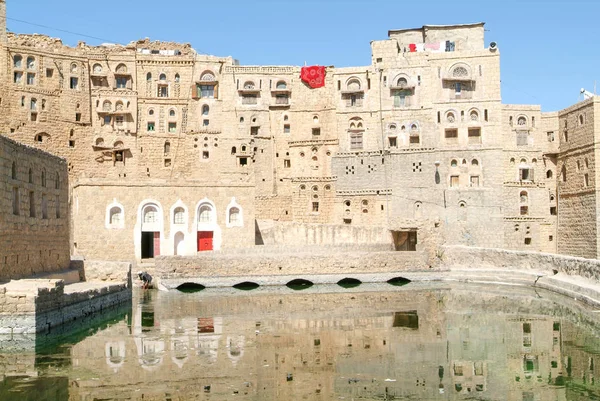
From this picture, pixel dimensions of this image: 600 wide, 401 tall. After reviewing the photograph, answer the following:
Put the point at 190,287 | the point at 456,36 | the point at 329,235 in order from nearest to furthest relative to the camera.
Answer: the point at 190,287 < the point at 329,235 < the point at 456,36

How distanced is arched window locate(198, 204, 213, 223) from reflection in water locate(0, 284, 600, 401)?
499 inches

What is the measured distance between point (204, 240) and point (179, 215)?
2.04 m

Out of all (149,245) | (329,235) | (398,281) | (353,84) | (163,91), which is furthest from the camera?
(163,91)

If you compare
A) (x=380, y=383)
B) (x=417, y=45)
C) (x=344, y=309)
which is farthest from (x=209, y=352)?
(x=417, y=45)

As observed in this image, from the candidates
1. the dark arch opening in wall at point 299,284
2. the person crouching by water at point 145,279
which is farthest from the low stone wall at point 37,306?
the dark arch opening in wall at point 299,284

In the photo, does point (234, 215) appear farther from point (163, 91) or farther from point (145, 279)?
point (163, 91)

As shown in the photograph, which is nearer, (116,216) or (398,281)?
(398,281)

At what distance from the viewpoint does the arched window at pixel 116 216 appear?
3603cm

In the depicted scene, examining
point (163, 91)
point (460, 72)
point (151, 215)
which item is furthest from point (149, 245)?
point (460, 72)

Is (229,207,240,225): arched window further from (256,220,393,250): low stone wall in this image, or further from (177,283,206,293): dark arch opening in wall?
(177,283,206,293): dark arch opening in wall

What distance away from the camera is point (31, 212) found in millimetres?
22094

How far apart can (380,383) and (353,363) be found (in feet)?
6.00

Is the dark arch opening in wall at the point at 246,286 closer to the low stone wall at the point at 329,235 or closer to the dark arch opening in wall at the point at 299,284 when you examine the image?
the dark arch opening in wall at the point at 299,284

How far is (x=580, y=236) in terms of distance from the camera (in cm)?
4425
